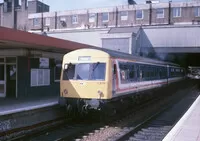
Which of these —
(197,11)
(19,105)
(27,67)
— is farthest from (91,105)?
(197,11)

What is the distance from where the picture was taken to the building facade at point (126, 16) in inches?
1630

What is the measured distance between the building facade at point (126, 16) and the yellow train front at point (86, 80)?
32.1 meters

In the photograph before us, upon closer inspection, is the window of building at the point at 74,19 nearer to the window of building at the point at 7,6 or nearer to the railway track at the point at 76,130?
the window of building at the point at 7,6

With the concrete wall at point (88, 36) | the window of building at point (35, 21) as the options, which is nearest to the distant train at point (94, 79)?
the concrete wall at point (88, 36)

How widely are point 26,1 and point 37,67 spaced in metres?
41.1

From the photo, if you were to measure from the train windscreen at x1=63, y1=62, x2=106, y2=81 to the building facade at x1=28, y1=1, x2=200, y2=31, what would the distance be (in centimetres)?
3220

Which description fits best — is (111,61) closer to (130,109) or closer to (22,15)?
(130,109)

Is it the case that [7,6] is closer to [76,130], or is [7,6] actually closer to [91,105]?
[91,105]

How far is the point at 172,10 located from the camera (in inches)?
1654

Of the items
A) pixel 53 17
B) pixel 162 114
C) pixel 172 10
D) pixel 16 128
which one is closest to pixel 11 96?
pixel 16 128

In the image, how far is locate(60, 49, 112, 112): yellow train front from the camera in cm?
1062

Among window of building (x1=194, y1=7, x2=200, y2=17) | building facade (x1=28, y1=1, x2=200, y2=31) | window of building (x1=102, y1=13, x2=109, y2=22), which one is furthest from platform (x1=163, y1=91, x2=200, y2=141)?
window of building (x1=102, y1=13, x2=109, y2=22)

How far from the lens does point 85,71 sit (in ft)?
36.8

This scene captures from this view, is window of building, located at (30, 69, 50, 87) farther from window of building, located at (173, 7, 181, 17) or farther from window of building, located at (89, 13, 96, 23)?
window of building, located at (89, 13, 96, 23)
